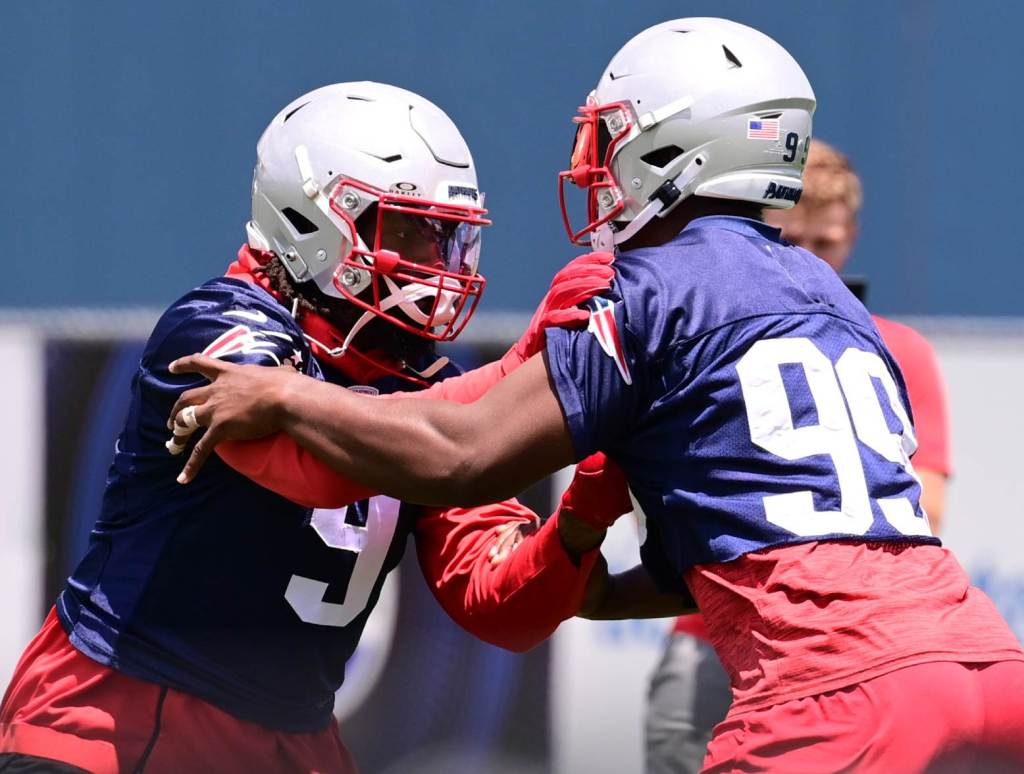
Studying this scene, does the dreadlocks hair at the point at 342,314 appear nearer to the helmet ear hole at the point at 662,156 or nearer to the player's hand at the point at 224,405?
the player's hand at the point at 224,405

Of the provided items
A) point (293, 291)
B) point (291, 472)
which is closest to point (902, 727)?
point (291, 472)

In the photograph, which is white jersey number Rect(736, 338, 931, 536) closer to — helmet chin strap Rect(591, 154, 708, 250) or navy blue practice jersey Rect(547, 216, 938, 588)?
navy blue practice jersey Rect(547, 216, 938, 588)

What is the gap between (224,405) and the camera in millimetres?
2297

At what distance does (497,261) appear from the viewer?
6.31 metres

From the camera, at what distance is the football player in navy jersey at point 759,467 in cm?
204

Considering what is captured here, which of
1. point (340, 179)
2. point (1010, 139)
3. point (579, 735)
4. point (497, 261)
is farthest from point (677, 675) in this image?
point (1010, 139)

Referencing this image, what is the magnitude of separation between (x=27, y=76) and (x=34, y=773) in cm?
442

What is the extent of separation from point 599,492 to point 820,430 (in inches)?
18.2

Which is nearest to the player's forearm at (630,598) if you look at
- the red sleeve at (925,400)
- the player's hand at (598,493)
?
the player's hand at (598,493)

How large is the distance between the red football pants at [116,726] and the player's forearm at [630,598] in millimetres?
615

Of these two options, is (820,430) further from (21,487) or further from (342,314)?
(21,487)

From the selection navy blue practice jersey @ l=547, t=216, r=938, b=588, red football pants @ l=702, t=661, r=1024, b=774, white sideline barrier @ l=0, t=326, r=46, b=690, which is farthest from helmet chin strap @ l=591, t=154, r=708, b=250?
white sideline barrier @ l=0, t=326, r=46, b=690

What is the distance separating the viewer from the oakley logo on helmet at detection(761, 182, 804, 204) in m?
2.48

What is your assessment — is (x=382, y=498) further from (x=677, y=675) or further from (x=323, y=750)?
(x=677, y=675)
